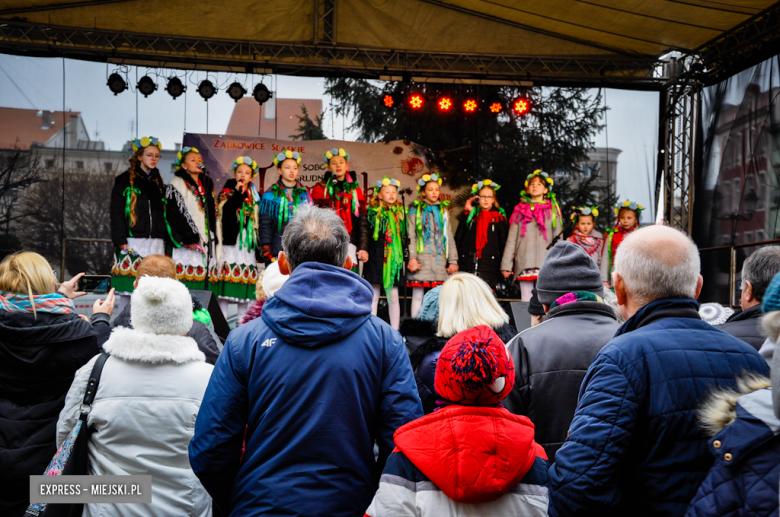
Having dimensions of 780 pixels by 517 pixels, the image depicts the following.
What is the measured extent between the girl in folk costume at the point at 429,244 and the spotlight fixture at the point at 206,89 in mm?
2905

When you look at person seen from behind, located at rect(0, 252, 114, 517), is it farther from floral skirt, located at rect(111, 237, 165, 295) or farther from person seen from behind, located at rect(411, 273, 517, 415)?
floral skirt, located at rect(111, 237, 165, 295)

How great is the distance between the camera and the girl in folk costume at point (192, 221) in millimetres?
Result: 6785

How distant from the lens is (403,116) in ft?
28.8

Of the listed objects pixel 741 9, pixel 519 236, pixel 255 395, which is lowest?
pixel 255 395

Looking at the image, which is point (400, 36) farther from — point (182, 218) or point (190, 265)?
point (190, 265)

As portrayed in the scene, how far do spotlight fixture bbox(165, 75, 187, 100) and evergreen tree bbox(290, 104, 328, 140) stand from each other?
1567mm

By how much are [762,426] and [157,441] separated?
5.62ft

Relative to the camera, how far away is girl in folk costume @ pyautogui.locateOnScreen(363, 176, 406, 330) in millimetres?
7367

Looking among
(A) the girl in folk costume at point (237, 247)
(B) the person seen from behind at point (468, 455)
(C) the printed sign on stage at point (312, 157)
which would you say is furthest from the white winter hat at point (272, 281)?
(C) the printed sign on stage at point (312, 157)

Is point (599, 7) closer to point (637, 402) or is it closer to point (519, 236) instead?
point (519, 236)

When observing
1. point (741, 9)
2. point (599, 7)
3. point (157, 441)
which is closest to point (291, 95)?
point (599, 7)

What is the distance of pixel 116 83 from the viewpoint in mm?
7457

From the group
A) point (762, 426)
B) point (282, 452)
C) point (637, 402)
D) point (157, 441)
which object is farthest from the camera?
point (157, 441)

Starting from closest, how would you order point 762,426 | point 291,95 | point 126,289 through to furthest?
point 762,426 → point 126,289 → point 291,95
